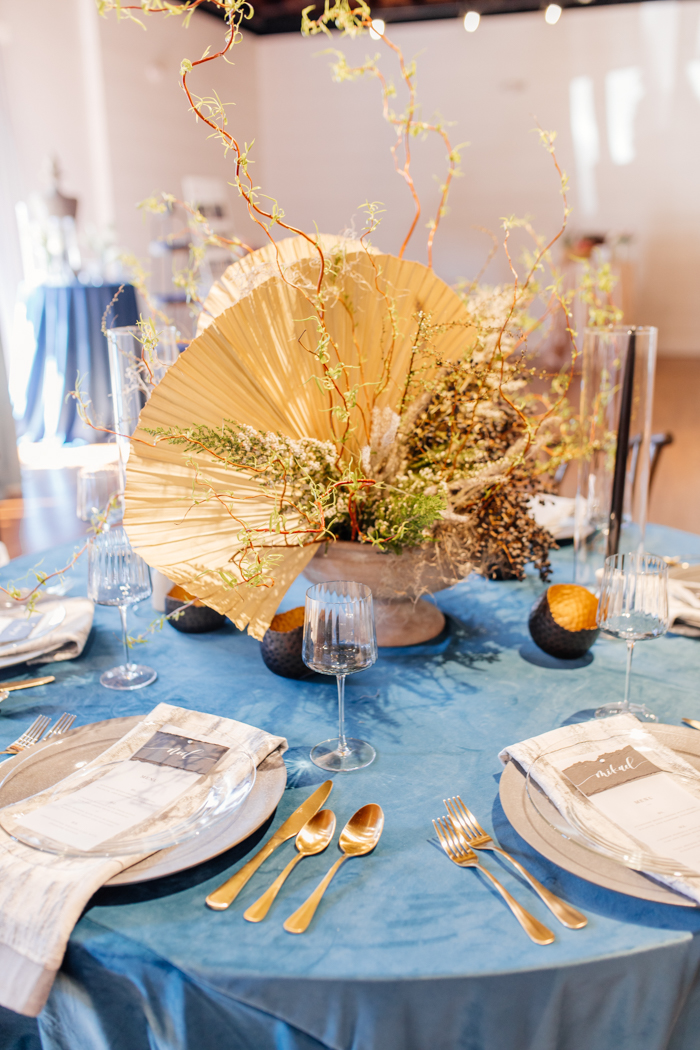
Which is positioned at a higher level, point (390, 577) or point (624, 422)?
point (624, 422)

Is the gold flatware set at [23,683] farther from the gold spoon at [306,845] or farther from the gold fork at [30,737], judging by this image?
the gold spoon at [306,845]

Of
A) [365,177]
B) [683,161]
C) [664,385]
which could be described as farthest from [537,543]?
[365,177]

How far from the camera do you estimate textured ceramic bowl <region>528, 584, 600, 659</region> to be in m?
1.13

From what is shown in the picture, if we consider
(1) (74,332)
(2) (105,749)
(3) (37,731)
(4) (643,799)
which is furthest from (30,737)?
(1) (74,332)

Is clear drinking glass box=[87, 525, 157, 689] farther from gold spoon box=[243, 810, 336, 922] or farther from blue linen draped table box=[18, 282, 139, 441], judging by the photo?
blue linen draped table box=[18, 282, 139, 441]

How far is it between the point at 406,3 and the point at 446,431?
854cm

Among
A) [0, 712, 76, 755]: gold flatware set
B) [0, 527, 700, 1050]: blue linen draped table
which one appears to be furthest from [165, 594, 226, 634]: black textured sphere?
[0, 527, 700, 1050]: blue linen draped table

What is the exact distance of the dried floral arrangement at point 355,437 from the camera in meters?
1.06

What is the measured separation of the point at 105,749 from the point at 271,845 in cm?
25

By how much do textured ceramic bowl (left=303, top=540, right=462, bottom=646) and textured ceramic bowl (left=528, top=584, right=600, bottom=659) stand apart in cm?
13

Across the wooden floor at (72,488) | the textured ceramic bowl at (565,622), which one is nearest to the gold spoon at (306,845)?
the textured ceramic bowl at (565,622)

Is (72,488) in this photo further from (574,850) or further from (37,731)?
(574,850)

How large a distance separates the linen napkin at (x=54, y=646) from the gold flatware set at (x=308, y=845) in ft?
1.66

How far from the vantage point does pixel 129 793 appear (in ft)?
2.62
